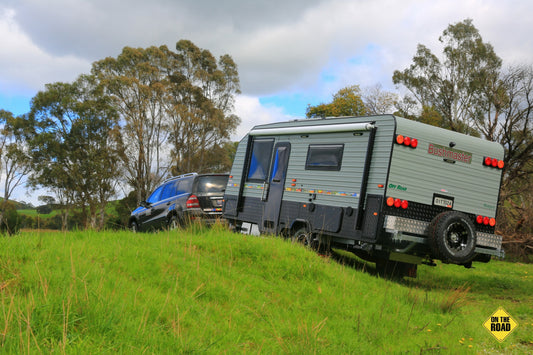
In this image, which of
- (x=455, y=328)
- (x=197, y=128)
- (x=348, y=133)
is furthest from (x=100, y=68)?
(x=455, y=328)

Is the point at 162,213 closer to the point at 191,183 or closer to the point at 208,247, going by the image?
the point at 191,183

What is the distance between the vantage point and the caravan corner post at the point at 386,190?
8.73 metres

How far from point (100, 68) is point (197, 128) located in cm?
921

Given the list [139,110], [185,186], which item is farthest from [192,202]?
[139,110]

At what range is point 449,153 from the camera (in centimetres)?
938

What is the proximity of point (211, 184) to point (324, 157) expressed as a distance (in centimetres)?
371

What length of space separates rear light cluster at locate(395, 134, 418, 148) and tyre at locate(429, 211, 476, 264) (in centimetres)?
131

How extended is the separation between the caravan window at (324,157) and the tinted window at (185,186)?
10.7 feet

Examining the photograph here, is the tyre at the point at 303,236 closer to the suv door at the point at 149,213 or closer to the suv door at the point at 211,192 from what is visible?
the suv door at the point at 211,192

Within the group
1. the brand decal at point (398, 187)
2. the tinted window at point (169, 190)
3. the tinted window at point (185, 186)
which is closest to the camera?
the brand decal at point (398, 187)

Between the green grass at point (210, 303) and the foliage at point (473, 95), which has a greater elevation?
the foliage at point (473, 95)

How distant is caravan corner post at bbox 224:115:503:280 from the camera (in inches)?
344

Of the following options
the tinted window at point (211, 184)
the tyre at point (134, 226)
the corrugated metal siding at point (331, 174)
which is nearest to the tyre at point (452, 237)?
the corrugated metal siding at point (331, 174)

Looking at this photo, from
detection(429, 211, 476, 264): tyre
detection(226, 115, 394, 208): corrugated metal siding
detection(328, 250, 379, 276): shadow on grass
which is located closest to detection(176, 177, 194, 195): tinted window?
detection(226, 115, 394, 208): corrugated metal siding
